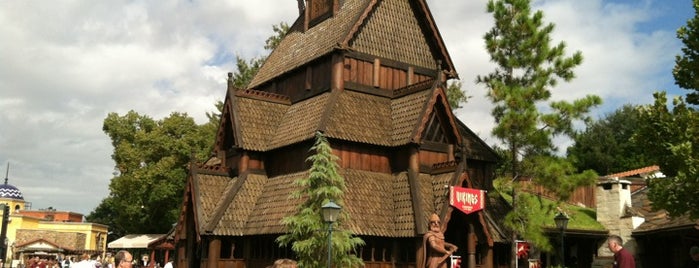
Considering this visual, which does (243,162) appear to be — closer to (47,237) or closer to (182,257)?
(182,257)

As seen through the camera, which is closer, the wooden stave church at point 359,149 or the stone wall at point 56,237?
the wooden stave church at point 359,149

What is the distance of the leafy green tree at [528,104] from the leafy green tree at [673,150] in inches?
218

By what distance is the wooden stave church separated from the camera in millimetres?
24266

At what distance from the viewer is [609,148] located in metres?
69.9

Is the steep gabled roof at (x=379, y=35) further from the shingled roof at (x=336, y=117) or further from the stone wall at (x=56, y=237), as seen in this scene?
the stone wall at (x=56, y=237)

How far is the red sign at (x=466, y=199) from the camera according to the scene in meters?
23.1

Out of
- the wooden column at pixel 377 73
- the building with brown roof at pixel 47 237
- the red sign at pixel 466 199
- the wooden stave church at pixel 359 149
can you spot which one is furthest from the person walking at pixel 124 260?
→ the building with brown roof at pixel 47 237

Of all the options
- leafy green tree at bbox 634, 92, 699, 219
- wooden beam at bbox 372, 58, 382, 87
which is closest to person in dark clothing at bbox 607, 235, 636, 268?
leafy green tree at bbox 634, 92, 699, 219

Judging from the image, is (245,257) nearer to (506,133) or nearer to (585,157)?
(506,133)

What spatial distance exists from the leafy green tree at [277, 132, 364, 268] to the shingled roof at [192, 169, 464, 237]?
42.1 inches

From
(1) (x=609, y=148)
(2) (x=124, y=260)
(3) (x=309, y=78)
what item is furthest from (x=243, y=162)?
(1) (x=609, y=148)

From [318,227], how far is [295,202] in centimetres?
294

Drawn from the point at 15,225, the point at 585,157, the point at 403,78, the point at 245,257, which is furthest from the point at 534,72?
the point at 15,225

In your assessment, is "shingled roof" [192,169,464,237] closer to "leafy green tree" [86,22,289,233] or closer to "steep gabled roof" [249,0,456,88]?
"steep gabled roof" [249,0,456,88]
